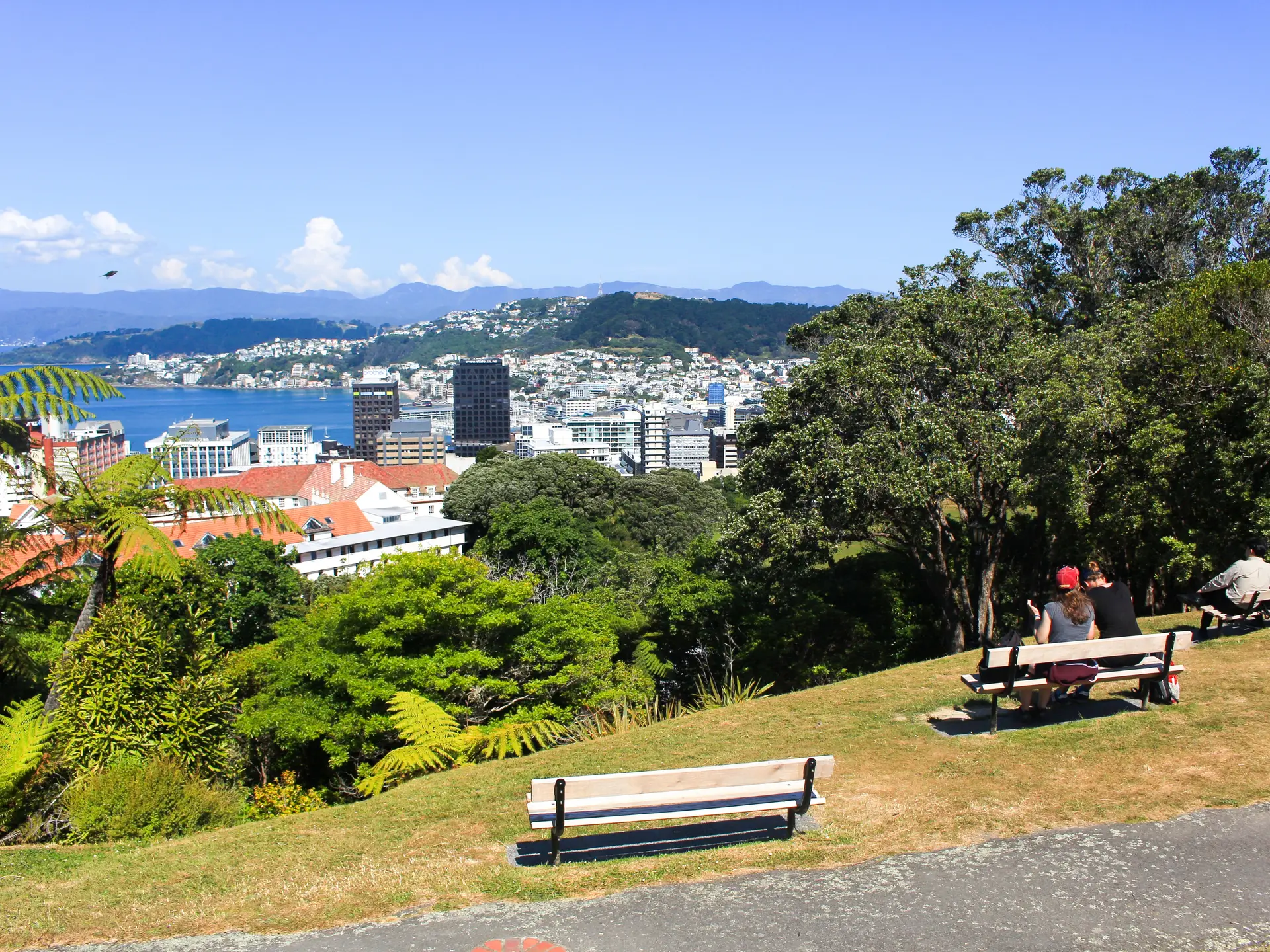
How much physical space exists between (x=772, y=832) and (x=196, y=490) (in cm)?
497

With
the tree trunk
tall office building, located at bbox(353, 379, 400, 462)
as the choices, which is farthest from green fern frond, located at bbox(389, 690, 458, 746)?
tall office building, located at bbox(353, 379, 400, 462)

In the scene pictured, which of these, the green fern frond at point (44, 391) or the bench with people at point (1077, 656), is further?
the green fern frond at point (44, 391)

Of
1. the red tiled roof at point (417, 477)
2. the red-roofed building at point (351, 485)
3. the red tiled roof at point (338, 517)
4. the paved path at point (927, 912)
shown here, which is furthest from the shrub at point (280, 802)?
the red tiled roof at point (417, 477)

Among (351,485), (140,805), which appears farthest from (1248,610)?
(351,485)

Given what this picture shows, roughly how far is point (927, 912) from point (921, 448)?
368 inches

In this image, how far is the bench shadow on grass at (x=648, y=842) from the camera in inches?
206

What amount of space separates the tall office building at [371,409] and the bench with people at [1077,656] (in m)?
151

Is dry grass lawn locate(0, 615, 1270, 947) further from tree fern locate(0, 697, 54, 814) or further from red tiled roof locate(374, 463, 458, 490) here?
red tiled roof locate(374, 463, 458, 490)

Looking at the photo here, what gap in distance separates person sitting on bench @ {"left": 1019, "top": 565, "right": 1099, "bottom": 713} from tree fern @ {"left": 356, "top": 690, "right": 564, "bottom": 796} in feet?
13.0

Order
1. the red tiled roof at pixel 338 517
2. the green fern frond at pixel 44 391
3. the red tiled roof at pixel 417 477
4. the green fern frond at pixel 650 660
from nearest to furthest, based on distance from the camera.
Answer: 1. the green fern frond at pixel 44 391
2. the green fern frond at pixel 650 660
3. the red tiled roof at pixel 338 517
4. the red tiled roof at pixel 417 477

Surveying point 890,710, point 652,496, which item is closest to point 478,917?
point 890,710

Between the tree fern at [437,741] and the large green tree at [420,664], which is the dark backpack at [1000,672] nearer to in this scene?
the tree fern at [437,741]

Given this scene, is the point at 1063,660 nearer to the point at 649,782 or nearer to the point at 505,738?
the point at 649,782

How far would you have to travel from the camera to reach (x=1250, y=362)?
39.2 feet
